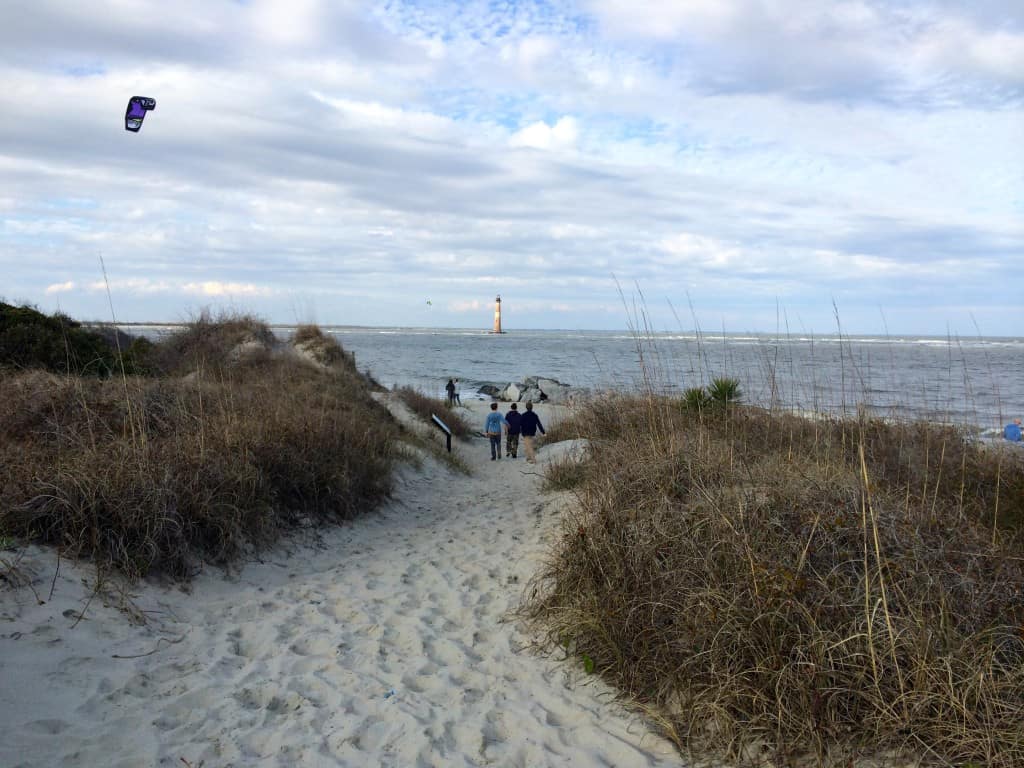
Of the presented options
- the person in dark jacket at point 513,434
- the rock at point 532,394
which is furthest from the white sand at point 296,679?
the rock at point 532,394

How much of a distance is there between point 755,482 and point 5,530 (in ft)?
18.6

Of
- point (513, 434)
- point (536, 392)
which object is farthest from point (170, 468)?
point (536, 392)

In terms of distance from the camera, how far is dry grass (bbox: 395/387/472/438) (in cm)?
1755

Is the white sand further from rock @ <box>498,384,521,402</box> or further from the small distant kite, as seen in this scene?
rock @ <box>498,384,521,402</box>

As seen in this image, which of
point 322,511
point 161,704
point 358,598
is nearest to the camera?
point 161,704

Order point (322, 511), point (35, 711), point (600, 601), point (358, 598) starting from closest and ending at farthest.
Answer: point (35, 711)
point (600, 601)
point (358, 598)
point (322, 511)

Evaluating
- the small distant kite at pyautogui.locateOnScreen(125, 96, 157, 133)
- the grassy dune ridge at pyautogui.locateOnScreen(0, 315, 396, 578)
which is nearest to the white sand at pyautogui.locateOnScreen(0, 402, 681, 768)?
the grassy dune ridge at pyautogui.locateOnScreen(0, 315, 396, 578)

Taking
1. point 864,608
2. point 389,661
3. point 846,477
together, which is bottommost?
point 389,661

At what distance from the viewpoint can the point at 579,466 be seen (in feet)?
31.7

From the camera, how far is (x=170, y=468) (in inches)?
235

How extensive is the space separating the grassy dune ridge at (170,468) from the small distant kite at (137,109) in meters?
3.08

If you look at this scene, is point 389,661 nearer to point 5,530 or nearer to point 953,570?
point 5,530

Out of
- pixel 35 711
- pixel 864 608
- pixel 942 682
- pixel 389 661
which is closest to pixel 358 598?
pixel 389 661

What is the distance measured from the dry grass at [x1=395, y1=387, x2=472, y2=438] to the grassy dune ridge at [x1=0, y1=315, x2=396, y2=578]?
21.1 ft
